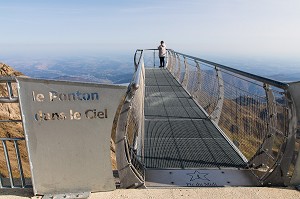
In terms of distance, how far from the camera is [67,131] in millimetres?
2975

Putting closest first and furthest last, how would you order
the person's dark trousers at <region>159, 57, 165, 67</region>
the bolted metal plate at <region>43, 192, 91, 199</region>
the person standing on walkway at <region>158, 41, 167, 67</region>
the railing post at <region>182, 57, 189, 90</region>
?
the bolted metal plate at <region>43, 192, 91, 199</region> → the railing post at <region>182, 57, 189, 90</region> → the person standing on walkway at <region>158, 41, 167, 67</region> → the person's dark trousers at <region>159, 57, 165, 67</region>

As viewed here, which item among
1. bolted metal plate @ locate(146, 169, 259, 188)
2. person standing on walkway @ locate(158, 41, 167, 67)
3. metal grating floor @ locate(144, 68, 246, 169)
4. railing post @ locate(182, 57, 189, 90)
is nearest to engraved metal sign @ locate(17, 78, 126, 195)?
bolted metal plate @ locate(146, 169, 259, 188)

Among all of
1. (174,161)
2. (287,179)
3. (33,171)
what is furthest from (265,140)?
(33,171)

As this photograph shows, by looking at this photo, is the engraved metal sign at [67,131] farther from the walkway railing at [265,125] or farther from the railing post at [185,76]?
the railing post at [185,76]

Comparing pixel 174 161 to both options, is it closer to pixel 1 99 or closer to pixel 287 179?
pixel 287 179

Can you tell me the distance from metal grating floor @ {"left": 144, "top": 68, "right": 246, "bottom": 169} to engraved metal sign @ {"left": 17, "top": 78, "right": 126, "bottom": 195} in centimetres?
133

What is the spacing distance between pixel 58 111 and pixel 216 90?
4707mm

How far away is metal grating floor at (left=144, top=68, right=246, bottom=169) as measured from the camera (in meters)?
4.37

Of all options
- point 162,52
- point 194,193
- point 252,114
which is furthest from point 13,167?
point 162,52

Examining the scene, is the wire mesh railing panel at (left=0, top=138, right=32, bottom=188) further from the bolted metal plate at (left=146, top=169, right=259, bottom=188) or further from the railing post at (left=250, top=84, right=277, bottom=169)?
the railing post at (left=250, top=84, right=277, bottom=169)

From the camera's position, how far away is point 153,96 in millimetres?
10039

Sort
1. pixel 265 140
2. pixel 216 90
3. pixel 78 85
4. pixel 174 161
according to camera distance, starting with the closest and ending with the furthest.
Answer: pixel 78 85 < pixel 265 140 < pixel 174 161 < pixel 216 90

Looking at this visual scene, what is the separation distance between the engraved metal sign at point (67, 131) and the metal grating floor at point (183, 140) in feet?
4.37

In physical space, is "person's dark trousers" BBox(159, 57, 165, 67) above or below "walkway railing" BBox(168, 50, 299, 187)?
below
